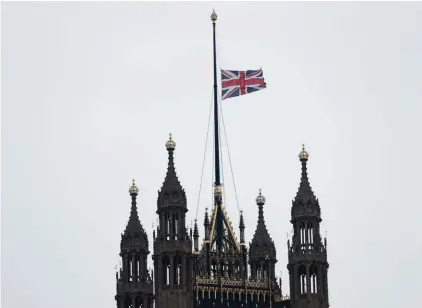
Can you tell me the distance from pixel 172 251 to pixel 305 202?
11.8m

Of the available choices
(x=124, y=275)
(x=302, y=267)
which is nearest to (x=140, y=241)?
(x=124, y=275)

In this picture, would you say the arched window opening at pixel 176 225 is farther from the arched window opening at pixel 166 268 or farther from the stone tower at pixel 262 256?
the stone tower at pixel 262 256

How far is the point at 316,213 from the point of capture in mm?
148500

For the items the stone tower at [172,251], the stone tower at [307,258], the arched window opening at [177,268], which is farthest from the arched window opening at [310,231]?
the arched window opening at [177,268]

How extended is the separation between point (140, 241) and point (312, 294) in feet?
43.9

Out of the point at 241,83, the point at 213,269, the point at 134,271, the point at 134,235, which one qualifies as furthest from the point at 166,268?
the point at 241,83

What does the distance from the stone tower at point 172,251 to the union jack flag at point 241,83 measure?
9981 millimetres

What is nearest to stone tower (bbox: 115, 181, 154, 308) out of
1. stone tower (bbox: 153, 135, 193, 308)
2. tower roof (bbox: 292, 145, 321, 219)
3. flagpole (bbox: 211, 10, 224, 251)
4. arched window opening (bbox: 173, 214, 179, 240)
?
stone tower (bbox: 153, 135, 193, 308)

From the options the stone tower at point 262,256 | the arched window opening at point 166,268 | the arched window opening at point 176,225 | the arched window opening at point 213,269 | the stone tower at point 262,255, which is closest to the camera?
the arched window opening at point 166,268

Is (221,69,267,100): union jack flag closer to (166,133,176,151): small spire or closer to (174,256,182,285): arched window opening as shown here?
(166,133,176,151): small spire

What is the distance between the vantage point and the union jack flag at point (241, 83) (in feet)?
502

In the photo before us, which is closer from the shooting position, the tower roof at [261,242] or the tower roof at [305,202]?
the tower roof at [305,202]

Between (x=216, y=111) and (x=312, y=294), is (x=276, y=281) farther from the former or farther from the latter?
(x=216, y=111)

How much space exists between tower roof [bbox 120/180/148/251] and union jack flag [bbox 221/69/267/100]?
41.0ft
